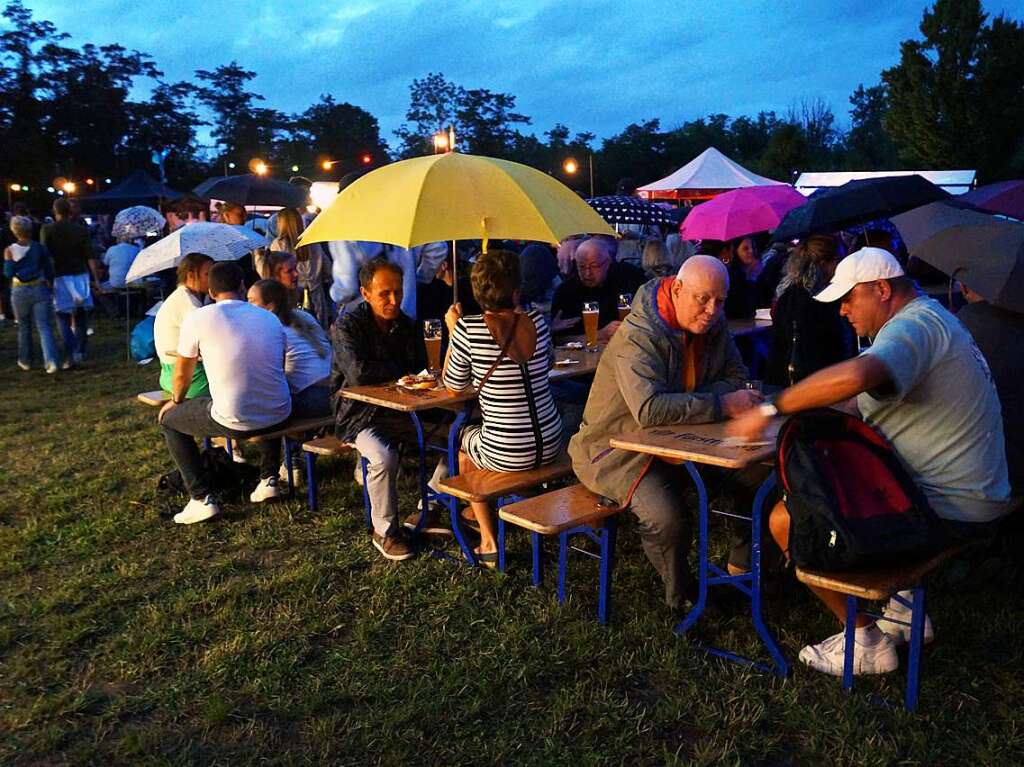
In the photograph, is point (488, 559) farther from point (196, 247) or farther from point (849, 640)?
point (196, 247)

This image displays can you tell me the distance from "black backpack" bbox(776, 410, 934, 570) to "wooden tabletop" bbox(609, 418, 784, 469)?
0.26 meters

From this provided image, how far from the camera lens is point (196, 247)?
701cm

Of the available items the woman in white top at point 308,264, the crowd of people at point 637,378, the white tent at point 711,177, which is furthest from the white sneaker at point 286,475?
the white tent at point 711,177

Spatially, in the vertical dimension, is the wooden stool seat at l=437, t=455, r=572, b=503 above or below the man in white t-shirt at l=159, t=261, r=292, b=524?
below

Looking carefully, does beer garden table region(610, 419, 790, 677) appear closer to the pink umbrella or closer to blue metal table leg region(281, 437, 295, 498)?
blue metal table leg region(281, 437, 295, 498)

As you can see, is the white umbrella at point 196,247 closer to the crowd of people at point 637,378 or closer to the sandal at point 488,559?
the crowd of people at point 637,378

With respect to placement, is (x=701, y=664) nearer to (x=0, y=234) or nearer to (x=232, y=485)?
(x=232, y=485)

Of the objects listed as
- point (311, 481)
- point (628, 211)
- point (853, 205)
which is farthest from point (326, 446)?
point (628, 211)

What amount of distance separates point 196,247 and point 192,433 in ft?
8.61

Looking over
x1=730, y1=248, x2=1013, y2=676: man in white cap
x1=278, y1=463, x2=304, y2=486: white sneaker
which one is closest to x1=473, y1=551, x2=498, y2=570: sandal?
x1=730, y1=248, x2=1013, y2=676: man in white cap

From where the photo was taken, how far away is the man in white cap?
105 inches

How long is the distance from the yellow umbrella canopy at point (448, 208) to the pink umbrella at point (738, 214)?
327cm

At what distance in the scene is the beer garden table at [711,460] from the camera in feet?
9.93

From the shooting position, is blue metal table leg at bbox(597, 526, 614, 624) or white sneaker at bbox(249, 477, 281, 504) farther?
white sneaker at bbox(249, 477, 281, 504)
